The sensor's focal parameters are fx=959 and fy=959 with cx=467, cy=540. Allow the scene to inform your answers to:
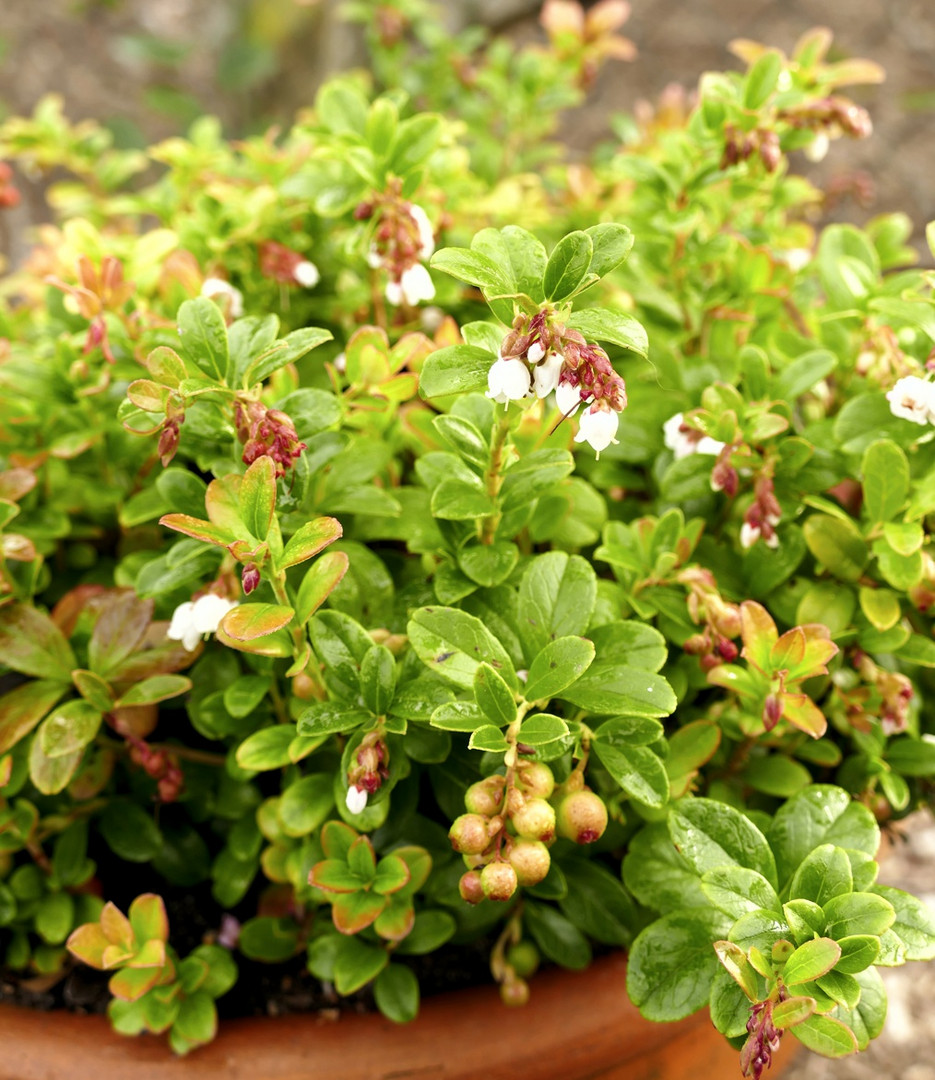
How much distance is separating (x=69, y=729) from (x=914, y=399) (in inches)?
30.0

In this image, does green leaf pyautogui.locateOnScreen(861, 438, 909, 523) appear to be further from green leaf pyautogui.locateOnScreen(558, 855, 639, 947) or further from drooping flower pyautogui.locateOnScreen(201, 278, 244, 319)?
drooping flower pyautogui.locateOnScreen(201, 278, 244, 319)

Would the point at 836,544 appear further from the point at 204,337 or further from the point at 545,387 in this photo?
the point at 204,337

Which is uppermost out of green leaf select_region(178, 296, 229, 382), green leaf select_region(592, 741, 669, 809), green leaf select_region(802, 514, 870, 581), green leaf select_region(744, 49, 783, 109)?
green leaf select_region(744, 49, 783, 109)

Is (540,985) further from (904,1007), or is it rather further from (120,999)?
(904,1007)

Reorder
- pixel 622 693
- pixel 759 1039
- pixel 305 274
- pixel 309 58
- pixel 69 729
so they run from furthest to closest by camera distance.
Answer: pixel 309 58 → pixel 305 274 → pixel 69 729 → pixel 622 693 → pixel 759 1039

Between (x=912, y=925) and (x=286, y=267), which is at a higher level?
(x=286, y=267)

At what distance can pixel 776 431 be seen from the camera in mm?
824

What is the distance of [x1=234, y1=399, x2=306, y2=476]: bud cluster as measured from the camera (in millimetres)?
707

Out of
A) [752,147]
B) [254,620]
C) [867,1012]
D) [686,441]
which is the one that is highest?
[752,147]

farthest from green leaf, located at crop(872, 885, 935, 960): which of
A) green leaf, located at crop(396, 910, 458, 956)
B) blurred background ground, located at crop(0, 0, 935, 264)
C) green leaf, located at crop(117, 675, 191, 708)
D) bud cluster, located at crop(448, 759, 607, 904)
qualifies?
blurred background ground, located at crop(0, 0, 935, 264)

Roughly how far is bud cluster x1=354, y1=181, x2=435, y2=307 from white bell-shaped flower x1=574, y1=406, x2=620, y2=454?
1.02ft

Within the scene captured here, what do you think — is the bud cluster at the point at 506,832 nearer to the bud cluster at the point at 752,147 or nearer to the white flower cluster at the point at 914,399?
the white flower cluster at the point at 914,399

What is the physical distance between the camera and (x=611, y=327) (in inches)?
25.9

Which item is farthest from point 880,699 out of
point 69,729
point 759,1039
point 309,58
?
point 309,58
